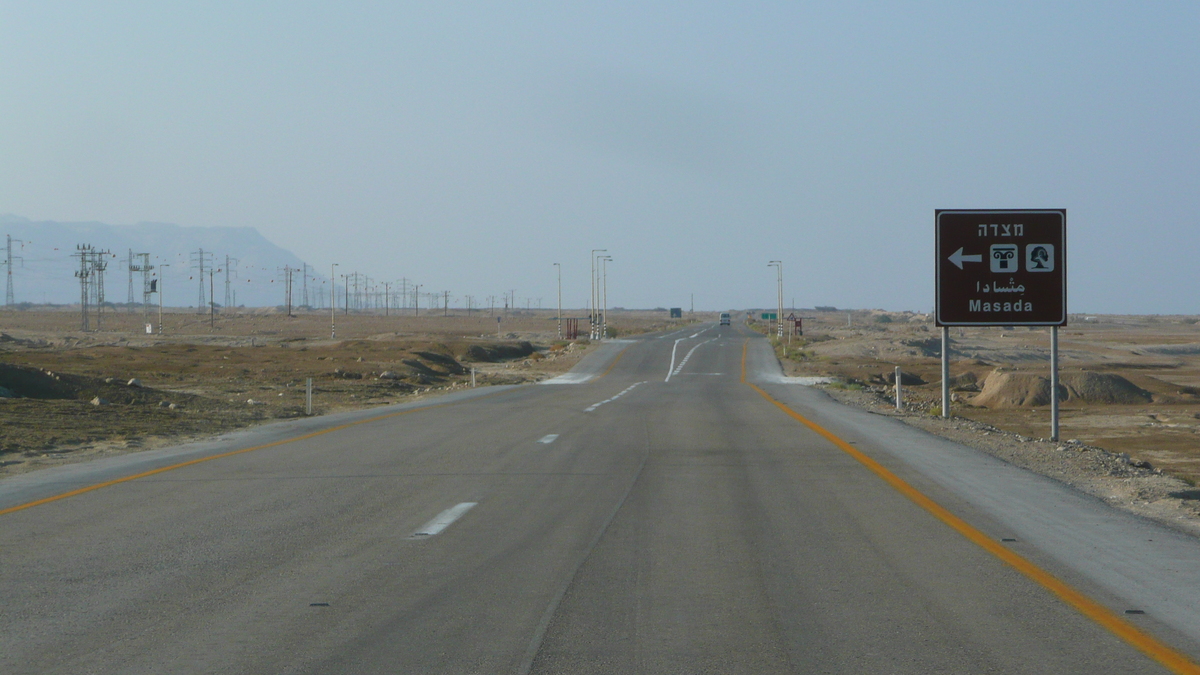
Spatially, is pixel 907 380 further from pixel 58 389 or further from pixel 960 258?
pixel 58 389

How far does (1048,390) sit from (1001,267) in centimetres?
1882

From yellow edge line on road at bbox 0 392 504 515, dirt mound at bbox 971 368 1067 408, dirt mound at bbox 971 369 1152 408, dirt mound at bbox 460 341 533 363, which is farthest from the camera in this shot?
dirt mound at bbox 460 341 533 363

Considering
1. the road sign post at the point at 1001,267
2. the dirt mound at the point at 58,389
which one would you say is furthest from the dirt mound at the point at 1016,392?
the dirt mound at the point at 58,389

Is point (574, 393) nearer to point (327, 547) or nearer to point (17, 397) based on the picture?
point (17, 397)

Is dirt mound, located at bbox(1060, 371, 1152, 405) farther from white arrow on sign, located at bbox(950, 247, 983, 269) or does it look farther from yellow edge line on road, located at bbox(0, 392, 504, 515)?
yellow edge line on road, located at bbox(0, 392, 504, 515)

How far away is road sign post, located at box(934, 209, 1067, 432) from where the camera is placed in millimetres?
19344

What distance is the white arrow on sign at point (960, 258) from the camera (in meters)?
19.8

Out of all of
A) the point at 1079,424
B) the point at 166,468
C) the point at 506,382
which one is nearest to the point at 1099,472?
the point at 166,468

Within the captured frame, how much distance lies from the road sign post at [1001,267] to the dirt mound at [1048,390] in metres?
18.2

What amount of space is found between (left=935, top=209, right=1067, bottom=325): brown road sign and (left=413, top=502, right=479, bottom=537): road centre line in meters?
12.1

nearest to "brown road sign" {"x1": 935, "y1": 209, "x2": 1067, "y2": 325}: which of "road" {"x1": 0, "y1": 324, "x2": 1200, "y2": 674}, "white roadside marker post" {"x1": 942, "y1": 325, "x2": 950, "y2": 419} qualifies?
"white roadside marker post" {"x1": 942, "y1": 325, "x2": 950, "y2": 419}

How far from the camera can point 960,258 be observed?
19875mm

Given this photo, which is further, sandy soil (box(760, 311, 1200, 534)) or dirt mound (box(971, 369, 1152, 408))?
dirt mound (box(971, 369, 1152, 408))

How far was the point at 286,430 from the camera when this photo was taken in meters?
19.9
